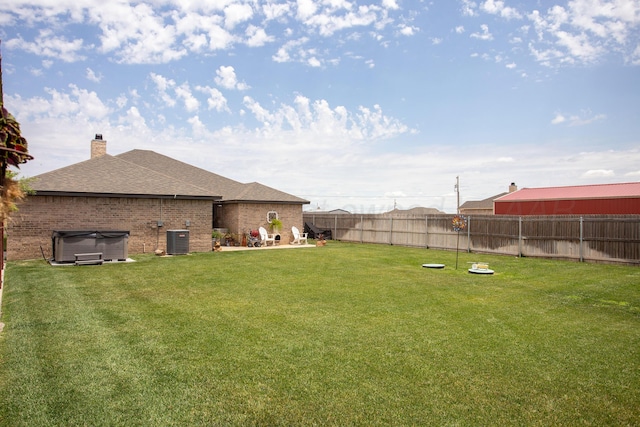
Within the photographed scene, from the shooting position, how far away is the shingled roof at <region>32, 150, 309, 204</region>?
51.0 ft

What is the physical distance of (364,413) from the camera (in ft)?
11.7

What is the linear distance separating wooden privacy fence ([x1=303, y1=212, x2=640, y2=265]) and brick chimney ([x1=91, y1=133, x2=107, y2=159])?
15.4m

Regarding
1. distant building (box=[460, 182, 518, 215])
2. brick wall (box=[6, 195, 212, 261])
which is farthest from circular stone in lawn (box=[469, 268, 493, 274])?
distant building (box=[460, 182, 518, 215])

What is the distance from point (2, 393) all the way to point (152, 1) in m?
11.4

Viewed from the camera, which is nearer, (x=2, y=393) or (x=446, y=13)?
(x=2, y=393)

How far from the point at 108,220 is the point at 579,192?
2683 centimetres

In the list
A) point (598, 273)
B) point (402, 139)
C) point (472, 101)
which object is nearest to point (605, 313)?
point (598, 273)

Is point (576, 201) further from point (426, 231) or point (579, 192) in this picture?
point (426, 231)

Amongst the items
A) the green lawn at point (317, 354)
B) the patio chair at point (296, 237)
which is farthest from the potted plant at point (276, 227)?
the green lawn at point (317, 354)

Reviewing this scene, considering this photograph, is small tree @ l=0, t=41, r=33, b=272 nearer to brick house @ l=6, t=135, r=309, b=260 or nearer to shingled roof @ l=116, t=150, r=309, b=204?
brick house @ l=6, t=135, r=309, b=260

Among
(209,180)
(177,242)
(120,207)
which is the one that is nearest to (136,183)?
(120,207)

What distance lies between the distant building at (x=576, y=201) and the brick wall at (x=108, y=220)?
67.4 ft

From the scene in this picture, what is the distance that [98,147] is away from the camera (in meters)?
22.2

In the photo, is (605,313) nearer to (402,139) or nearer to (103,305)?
(103,305)
